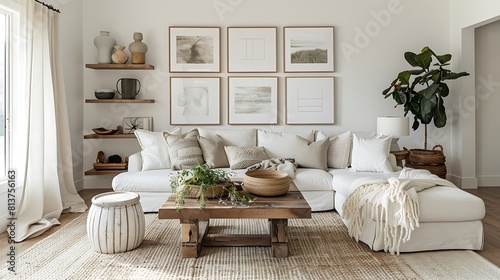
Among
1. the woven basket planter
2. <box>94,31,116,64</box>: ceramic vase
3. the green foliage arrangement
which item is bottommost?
the woven basket planter

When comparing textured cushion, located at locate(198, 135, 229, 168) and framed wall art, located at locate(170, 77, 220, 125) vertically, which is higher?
framed wall art, located at locate(170, 77, 220, 125)

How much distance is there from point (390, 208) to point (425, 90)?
9.06ft

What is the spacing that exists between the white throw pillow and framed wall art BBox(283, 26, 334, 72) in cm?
155

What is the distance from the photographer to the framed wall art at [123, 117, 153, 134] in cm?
560

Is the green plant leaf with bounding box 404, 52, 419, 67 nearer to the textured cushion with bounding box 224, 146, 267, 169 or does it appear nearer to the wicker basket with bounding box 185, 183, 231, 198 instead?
the textured cushion with bounding box 224, 146, 267, 169

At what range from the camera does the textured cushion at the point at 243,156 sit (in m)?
4.54

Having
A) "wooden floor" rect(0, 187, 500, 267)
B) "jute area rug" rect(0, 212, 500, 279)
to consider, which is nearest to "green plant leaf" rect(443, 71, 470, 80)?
"wooden floor" rect(0, 187, 500, 267)

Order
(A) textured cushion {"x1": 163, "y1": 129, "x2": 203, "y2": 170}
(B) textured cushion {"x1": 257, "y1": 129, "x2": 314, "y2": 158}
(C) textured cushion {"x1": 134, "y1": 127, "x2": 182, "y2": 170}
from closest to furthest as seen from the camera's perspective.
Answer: (A) textured cushion {"x1": 163, "y1": 129, "x2": 203, "y2": 170} < (C) textured cushion {"x1": 134, "y1": 127, "x2": 182, "y2": 170} < (B) textured cushion {"x1": 257, "y1": 129, "x2": 314, "y2": 158}

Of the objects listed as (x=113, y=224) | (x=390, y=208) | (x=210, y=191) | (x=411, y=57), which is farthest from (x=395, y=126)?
(x=113, y=224)

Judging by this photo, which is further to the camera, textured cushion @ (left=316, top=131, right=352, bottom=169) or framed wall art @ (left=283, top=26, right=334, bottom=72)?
framed wall art @ (left=283, top=26, right=334, bottom=72)

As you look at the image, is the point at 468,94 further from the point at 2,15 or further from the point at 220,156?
the point at 2,15

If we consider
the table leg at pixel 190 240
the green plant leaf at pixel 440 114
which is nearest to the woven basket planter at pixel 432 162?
the green plant leaf at pixel 440 114

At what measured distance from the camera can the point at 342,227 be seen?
3.74 metres

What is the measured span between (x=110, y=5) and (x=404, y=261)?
16.2 ft
